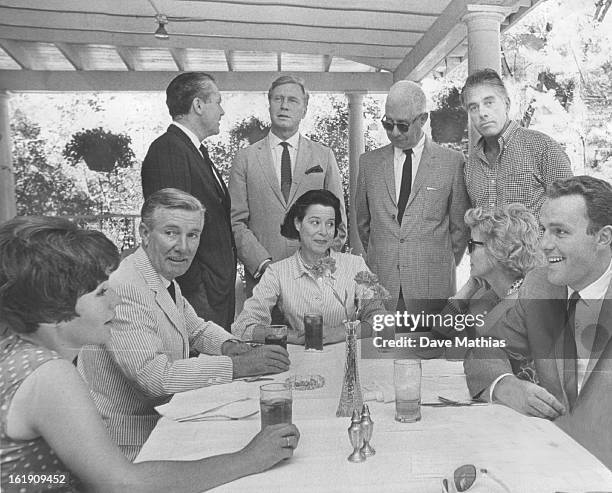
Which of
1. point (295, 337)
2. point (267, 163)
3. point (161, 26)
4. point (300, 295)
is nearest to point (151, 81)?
point (161, 26)

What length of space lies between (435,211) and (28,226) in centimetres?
110

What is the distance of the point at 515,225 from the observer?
171 centimetres

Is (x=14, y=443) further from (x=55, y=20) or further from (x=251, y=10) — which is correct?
(x=251, y=10)

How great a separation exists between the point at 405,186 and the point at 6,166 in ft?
3.49

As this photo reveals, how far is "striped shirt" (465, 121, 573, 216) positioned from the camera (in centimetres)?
171

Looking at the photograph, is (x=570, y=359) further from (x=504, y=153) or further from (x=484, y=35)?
(x=484, y=35)

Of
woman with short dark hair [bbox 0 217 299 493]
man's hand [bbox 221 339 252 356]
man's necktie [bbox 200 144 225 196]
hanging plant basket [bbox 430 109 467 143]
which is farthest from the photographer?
man's hand [bbox 221 339 252 356]

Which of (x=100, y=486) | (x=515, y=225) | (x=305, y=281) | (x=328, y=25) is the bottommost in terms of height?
(x=100, y=486)

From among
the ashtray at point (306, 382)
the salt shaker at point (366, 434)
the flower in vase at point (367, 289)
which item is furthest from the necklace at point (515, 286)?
the salt shaker at point (366, 434)

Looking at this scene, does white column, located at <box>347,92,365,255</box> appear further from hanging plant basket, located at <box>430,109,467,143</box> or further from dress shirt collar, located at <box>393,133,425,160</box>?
hanging plant basket, located at <box>430,109,467,143</box>

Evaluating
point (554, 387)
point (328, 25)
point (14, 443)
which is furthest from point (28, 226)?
point (554, 387)

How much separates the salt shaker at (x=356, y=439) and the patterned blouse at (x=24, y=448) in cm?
53

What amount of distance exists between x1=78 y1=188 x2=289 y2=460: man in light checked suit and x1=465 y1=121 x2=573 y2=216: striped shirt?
2.59 feet

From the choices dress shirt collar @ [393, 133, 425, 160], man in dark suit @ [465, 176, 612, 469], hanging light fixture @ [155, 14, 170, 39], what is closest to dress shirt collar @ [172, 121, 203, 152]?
hanging light fixture @ [155, 14, 170, 39]
